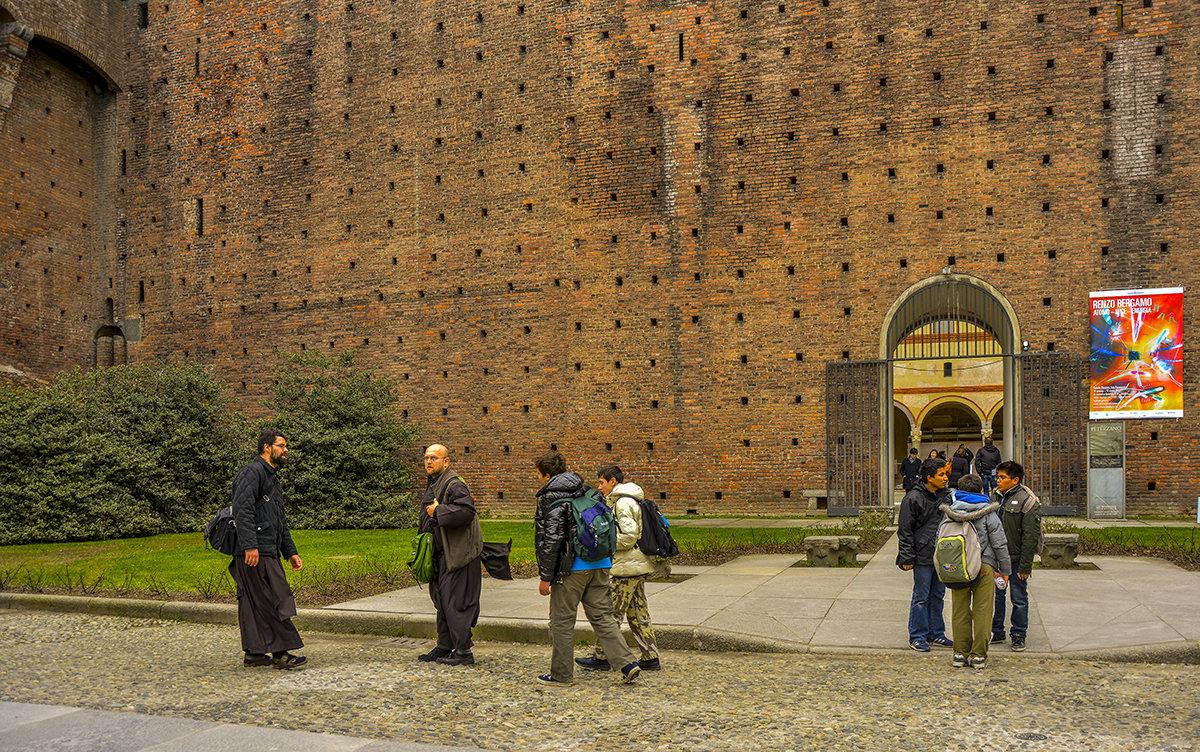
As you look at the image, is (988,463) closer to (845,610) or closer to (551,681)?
(845,610)

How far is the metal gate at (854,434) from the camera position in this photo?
55.0 ft

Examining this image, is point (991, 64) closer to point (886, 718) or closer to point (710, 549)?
point (710, 549)

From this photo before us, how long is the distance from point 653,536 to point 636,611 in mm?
505

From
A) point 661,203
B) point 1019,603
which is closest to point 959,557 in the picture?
point 1019,603

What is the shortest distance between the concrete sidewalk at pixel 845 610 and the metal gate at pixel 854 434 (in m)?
6.81

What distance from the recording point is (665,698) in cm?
513

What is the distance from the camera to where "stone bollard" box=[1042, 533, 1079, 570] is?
9.70m

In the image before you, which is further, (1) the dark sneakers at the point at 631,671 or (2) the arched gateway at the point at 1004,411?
(2) the arched gateway at the point at 1004,411

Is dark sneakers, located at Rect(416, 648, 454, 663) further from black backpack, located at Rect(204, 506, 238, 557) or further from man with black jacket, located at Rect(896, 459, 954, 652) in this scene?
man with black jacket, located at Rect(896, 459, 954, 652)

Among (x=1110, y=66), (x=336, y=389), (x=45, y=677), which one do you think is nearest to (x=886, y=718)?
(x=45, y=677)

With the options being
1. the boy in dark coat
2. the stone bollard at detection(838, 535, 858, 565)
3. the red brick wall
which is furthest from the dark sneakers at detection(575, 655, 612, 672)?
the red brick wall

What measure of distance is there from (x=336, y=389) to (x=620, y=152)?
7.80 m

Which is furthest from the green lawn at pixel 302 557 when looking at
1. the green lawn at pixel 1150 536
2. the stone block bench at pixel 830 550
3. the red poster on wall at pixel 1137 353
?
the red poster on wall at pixel 1137 353

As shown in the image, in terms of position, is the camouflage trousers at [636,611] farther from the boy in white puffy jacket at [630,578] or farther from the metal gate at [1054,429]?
the metal gate at [1054,429]
